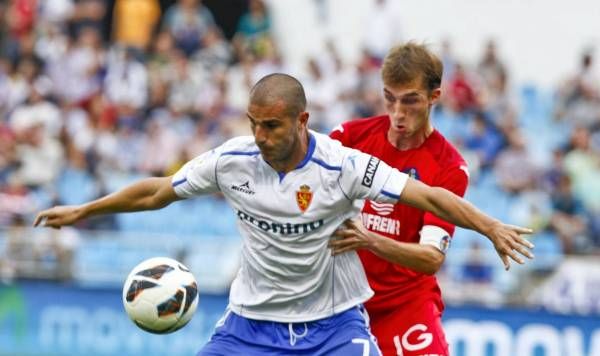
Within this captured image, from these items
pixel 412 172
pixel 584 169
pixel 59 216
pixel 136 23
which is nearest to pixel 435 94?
pixel 412 172

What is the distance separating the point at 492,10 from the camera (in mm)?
21688

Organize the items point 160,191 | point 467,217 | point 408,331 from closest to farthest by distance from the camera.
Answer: point 467,217
point 160,191
point 408,331

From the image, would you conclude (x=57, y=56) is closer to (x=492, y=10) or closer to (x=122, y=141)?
(x=122, y=141)

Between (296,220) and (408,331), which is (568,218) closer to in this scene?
(408,331)

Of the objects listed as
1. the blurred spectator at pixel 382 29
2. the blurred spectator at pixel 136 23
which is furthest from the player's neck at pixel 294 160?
the blurred spectator at pixel 136 23

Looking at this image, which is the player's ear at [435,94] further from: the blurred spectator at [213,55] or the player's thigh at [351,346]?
the blurred spectator at [213,55]

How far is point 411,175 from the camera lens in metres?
8.12

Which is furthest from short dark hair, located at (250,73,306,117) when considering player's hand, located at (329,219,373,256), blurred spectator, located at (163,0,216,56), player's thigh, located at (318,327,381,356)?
blurred spectator, located at (163,0,216,56)

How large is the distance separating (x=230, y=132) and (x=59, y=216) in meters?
10.6

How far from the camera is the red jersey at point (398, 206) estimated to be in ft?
26.4

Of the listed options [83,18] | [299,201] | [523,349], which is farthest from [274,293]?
[83,18]

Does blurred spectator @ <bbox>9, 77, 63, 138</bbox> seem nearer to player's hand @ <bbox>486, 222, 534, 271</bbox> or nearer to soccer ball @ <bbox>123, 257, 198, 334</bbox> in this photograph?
soccer ball @ <bbox>123, 257, 198, 334</bbox>

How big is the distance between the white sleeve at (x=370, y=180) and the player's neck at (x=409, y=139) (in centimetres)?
91

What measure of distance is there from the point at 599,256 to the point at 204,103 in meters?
7.18
